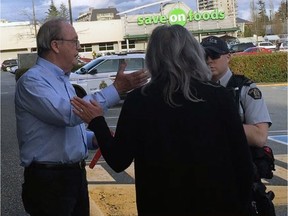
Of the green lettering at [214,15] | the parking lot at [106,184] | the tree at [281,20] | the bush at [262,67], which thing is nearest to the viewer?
the parking lot at [106,184]

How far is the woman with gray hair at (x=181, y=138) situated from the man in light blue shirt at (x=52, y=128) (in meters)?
0.39

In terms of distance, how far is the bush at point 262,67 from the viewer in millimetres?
21781

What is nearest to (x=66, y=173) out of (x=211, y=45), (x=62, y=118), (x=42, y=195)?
(x=42, y=195)

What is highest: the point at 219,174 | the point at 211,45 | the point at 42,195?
the point at 211,45

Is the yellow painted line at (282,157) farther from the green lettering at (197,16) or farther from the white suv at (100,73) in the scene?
the green lettering at (197,16)

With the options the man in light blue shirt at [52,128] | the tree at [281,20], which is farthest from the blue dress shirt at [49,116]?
the tree at [281,20]

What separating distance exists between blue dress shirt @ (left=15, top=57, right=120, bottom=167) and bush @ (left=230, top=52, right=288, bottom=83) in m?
Result: 19.5

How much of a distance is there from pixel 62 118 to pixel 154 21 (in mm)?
63128

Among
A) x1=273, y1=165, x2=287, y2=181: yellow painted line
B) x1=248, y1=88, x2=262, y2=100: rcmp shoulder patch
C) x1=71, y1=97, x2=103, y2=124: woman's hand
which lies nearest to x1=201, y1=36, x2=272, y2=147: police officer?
x1=248, y1=88, x2=262, y2=100: rcmp shoulder patch

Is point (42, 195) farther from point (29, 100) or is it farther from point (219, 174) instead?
point (219, 174)

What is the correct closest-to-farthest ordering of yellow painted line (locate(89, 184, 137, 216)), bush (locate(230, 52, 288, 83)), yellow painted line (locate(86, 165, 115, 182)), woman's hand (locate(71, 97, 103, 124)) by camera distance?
1. woman's hand (locate(71, 97, 103, 124))
2. yellow painted line (locate(89, 184, 137, 216))
3. yellow painted line (locate(86, 165, 115, 182))
4. bush (locate(230, 52, 288, 83))

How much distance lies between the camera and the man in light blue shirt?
274cm

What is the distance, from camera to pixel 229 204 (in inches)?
93.6

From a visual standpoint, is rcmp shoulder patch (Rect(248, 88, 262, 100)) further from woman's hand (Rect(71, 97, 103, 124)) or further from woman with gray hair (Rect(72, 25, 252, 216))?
woman's hand (Rect(71, 97, 103, 124))
